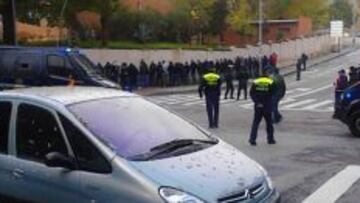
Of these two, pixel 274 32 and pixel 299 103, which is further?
pixel 274 32

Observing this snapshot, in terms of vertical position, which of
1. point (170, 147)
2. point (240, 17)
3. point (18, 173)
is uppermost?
point (170, 147)

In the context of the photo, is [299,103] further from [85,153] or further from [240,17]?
[240,17]

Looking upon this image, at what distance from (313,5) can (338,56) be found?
1433 centimetres

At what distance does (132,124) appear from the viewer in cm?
713

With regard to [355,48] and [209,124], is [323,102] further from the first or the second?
[355,48]

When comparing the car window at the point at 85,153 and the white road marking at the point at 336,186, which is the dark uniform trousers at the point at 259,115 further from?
the car window at the point at 85,153

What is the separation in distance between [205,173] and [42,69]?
16.9m

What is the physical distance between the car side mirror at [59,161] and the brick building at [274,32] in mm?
73016

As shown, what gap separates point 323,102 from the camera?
33375 millimetres

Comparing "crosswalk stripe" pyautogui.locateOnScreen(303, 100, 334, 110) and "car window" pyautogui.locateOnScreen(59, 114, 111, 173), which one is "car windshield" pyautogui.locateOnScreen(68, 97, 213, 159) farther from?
"crosswalk stripe" pyautogui.locateOnScreen(303, 100, 334, 110)

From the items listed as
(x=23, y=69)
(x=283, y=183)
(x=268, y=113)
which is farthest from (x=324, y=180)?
(x=23, y=69)

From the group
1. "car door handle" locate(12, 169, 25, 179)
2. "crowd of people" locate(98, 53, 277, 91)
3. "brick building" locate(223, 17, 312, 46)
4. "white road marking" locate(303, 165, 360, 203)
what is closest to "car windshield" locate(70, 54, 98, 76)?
"white road marking" locate(303, 165, 360, 203)

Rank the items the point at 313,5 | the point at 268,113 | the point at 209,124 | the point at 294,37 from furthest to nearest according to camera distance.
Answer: the point at 313,5, the point at 294,37, the point at 209,124, the point at 268,113

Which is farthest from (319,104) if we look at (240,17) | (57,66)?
(240,17)
